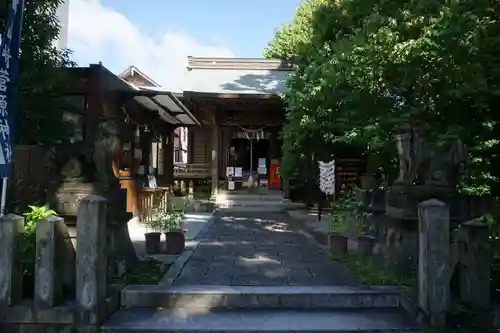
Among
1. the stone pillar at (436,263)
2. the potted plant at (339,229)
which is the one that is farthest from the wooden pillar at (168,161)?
the stone pillar at (436,263)

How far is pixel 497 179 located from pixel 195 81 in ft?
50.9

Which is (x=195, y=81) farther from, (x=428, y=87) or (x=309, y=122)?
(x=428, y=87)

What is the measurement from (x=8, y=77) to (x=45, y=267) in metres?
3.05

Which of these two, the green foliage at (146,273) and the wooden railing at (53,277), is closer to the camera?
the wooden railing at (53,277)

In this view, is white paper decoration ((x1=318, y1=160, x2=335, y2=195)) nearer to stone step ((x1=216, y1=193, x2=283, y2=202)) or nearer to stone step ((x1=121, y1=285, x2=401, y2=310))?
stone step ((x1=216, y1=193, x2=283, y2=202))

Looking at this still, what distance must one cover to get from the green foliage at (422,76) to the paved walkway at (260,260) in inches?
103

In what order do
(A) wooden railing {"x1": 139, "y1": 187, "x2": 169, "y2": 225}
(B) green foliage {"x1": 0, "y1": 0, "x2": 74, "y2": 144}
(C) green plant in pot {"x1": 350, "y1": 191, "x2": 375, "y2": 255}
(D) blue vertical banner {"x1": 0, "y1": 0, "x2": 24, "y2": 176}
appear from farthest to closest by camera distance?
(A) wooden railing {"x1": 139, "y1": 187, "x2": 169, "y2": 225} < (C) green plant in pot {"x1": 350, "y1": 191, "x2": 375, "y2": 255} < (B) green foliage {"x1": 0, "y1": 0, "x2": 74, "y2": 144} < (D) blue vertical banner {"x1": 0, "y1": 0, "x2": 24, "y2": 176}

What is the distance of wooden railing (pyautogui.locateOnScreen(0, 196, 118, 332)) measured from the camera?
4832mm

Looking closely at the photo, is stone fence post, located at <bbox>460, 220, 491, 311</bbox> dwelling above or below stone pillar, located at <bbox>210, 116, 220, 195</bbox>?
below

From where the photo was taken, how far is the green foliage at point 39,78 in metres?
7.59

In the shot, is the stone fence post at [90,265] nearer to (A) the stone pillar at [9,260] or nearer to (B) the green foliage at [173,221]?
(A) the stone pillar at [9,260]

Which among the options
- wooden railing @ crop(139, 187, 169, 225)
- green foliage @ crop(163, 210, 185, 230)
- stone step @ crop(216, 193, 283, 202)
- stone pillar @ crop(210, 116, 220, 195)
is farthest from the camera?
stone step @ crop(216, 193, 283, 202)

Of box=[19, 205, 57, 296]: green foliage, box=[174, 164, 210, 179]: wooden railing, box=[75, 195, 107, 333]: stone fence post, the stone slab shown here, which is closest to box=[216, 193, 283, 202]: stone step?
box=[174, 164, 210, 179]: wooden railing

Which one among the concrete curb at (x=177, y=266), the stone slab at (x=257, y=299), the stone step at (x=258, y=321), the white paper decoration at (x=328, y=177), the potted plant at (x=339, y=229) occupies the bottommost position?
the stone step at (x=258, y=321)
